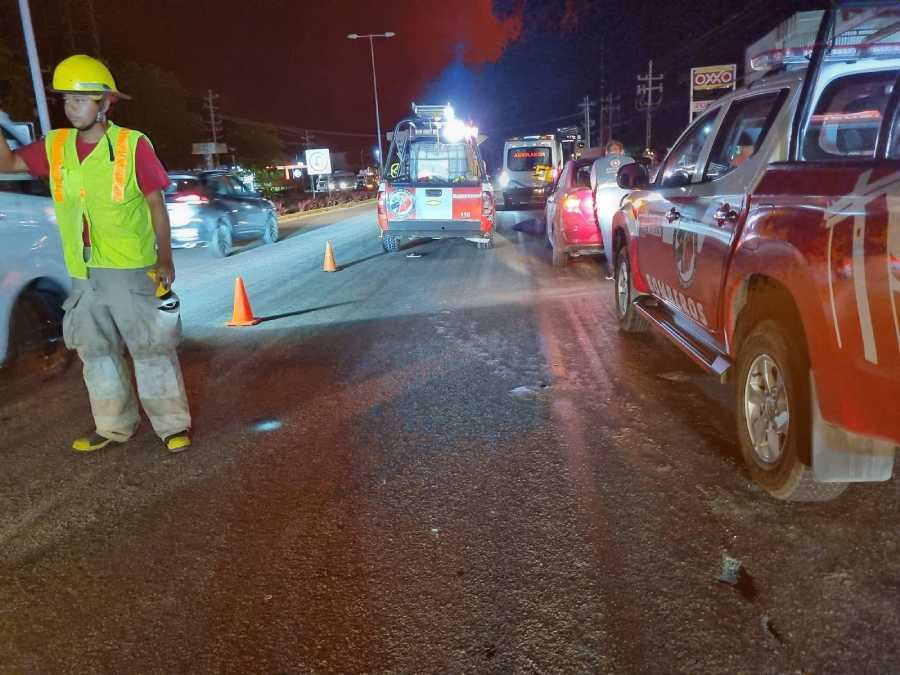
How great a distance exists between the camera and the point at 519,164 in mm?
26703

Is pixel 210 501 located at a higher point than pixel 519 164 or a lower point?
lower

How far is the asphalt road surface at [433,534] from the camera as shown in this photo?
259cm

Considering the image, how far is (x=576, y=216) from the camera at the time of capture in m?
10.5

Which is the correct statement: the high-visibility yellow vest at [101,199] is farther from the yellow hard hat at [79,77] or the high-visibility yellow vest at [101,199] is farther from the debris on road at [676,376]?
A: the debris on road at [676,376]

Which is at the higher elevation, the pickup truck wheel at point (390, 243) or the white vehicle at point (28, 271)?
the white vehicle at point (28, 271)

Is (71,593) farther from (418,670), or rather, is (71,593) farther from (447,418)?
(447,418)

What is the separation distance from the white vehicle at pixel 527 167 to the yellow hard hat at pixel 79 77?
22.4 meters

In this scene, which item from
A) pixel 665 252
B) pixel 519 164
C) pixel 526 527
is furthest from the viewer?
pixel 519 164

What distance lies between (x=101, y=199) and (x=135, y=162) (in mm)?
276

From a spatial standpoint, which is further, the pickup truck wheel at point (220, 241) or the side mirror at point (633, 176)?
the pickup truck wheel at point (220, 241)

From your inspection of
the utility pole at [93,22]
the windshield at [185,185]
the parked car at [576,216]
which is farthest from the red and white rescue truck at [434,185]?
the utility pole at [93,22]

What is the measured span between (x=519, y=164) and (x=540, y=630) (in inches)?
994

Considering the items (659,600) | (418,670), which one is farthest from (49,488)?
(659,600)

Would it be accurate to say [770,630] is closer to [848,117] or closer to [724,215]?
[724,215]
